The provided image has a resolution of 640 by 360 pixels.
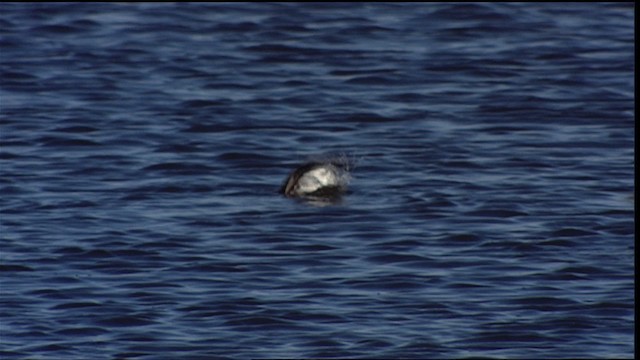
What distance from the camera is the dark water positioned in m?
11.1

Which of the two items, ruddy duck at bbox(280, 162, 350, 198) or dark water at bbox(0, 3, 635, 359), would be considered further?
ruddy duck at bbox(280, 162, 350, 198)

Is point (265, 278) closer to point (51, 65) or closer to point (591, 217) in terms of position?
point (591, 217)

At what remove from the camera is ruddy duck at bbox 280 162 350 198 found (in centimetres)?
1470

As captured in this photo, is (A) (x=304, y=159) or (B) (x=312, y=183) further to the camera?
(A) (x=304, y=159)

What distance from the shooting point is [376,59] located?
65.3 ft

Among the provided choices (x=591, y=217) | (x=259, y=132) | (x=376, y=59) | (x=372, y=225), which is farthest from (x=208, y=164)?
(x=376, y=59)

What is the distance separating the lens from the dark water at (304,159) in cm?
1109

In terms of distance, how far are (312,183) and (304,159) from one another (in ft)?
3.62

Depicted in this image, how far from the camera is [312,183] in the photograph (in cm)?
1474

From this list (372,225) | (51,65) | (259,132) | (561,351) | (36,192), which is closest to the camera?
(561,351)

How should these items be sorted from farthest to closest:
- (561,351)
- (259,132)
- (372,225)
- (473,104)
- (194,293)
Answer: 1. (473,104)
2. (259,132)
3. (372,225)
4. (194,293)
5. (561,351)

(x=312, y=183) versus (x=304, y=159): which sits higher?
(x=312, y=183)

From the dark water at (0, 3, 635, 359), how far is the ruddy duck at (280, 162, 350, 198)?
0.25 metres

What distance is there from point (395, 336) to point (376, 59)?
30.5 feet
